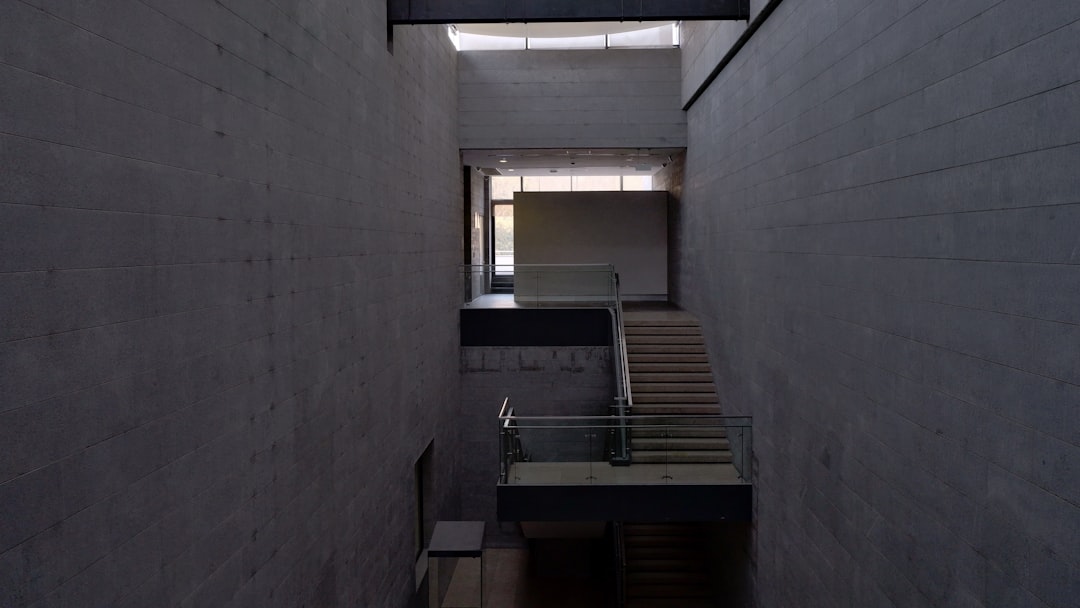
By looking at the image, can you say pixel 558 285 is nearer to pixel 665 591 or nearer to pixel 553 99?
pixel 553 99

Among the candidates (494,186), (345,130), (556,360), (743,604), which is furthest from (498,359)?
(494,186)

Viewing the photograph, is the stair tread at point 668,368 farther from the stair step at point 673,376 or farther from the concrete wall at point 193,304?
the concrete wall at point 193,304

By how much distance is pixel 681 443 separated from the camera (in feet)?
30.1

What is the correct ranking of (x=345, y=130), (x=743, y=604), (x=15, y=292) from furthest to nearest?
(x=743, y=604) → (x=345, y=130) → (x=15, y=292)

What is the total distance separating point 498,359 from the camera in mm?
14828

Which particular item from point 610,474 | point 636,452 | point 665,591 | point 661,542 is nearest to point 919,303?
point 636,452

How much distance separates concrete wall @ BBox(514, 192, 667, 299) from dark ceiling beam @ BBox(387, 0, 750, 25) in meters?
9.86

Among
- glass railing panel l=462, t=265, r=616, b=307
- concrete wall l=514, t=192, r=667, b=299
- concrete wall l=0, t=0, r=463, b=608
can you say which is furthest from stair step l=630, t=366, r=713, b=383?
concrete wall l=514, t=192, r=667, b=299

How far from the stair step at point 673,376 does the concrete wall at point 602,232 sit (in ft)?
19.6

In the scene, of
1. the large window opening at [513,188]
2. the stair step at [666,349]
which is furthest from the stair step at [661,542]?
the large window opening at [513,188]

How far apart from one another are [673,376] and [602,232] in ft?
23.3

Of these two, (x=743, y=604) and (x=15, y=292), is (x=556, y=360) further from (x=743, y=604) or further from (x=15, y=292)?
(x=15, y=292)

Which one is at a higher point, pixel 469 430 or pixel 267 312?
pixel 267 312

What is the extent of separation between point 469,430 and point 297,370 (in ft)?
29.1
